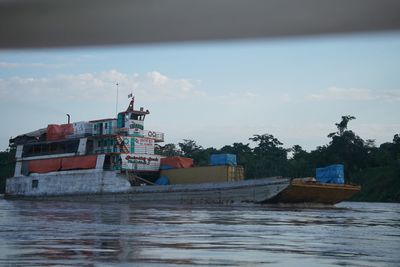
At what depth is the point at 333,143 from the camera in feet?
220

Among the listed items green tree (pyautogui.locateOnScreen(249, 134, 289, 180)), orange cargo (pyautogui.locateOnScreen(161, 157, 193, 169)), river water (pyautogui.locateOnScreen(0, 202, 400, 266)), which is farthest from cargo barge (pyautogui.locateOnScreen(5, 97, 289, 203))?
green tree (pyautogui.locateOnScreen(249, 134, 289, 180))

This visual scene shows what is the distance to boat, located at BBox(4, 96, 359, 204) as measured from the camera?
29188 millimetres

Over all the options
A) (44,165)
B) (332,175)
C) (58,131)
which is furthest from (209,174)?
(44,165)

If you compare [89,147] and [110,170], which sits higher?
[89,147]

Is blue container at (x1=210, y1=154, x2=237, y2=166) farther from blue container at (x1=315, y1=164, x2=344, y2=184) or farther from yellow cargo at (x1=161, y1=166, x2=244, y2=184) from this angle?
blue container at (x1=315, y1=164, x2=344, y2=184)

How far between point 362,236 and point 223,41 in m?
8.67

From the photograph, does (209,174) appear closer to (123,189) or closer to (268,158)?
(123,189)

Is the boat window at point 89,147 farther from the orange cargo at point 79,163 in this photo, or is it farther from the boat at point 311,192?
the boat at point 311,192

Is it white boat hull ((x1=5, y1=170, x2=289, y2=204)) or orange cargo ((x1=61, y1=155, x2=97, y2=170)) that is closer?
white boat hull ((x1=5, y1=170, x2=289, y2=204))

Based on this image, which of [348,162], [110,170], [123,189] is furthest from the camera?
[348,162]

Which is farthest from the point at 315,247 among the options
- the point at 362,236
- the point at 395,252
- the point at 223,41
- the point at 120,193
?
the point at 120,193

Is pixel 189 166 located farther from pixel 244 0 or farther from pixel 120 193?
pixel 244 0

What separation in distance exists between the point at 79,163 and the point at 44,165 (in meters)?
4.43

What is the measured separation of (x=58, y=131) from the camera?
128 ft
